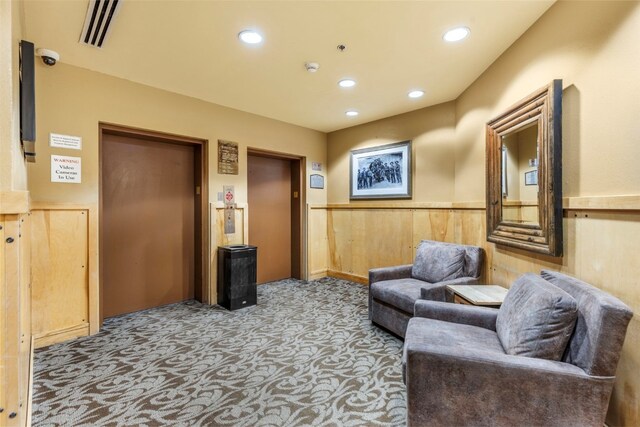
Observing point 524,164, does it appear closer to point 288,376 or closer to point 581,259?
point 581,259

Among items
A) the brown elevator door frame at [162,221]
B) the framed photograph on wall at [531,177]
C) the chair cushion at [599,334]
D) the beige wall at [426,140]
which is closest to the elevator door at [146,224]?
the brown elevator door frame at [162,221]

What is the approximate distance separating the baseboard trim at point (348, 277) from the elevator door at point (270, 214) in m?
0.76

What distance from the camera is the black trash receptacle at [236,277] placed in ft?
12.0

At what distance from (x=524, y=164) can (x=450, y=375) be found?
179 cm

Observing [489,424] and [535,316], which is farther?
[535,316]

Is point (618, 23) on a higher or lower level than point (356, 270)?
higher

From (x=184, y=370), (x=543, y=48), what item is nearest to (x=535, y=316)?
(x=543, y=48)

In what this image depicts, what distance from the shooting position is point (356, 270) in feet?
16.3

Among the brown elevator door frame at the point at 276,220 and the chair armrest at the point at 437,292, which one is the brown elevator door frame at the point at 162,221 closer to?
the brown elevator door frame at the point at 276,220

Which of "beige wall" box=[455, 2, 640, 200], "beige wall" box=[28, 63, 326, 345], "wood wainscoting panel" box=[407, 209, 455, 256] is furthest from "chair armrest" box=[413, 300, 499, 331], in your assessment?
"beige wall" box=[28, 63, 326, 345]

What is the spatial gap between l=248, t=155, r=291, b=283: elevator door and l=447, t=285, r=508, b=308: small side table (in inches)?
120

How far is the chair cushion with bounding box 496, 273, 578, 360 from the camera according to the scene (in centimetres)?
143

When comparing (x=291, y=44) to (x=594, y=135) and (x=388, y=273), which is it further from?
(x=388, y=273)

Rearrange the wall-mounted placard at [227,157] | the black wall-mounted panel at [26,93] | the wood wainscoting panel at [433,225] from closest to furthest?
the black wall-mounted panel at [26,93]
the wood wainscoting panel at [433,225]
the wall-mounted placard at [227,157]
